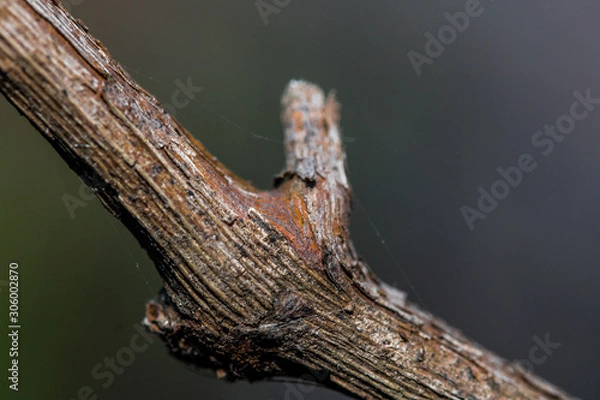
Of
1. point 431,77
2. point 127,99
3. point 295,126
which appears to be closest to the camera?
point 127,99

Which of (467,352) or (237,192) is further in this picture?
(467,352)

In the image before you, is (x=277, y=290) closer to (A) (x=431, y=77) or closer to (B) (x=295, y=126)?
(B) (x=295, y=126)

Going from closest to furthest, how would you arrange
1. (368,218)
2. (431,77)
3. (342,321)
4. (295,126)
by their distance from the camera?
(342,321)
(295,126)
(368,218)
(431,77)

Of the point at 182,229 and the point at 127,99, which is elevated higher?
the point at 127,99

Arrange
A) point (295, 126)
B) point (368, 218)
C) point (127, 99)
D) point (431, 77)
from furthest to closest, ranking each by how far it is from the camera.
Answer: point (431, 77) → point (368, 218) → point (295, 126) → point (127, 99)

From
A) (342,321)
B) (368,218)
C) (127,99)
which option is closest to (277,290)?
(342,321)

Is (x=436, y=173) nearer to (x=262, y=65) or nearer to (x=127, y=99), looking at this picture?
(x=262, y=65)

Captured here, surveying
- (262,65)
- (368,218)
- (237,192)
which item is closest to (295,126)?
(237,192)

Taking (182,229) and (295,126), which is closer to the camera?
(182,229)

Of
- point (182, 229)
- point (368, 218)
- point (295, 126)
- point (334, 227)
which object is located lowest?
point (182, 229)
